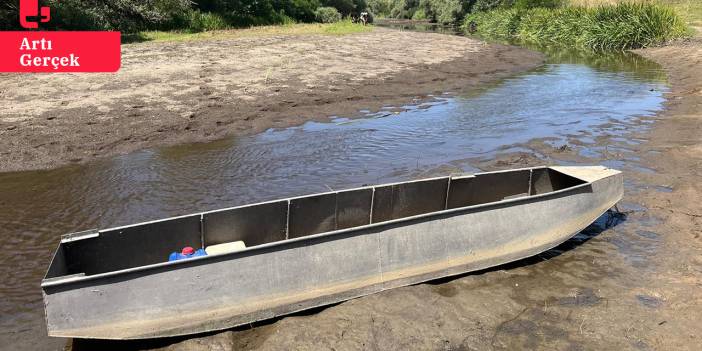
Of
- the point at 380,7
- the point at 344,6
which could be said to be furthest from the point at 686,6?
the point at 380,7

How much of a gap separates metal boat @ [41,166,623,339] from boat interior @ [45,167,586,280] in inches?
0.5

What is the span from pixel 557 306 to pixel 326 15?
53357mm

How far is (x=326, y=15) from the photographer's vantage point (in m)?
56.1

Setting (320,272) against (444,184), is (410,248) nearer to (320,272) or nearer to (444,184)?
(320,272)

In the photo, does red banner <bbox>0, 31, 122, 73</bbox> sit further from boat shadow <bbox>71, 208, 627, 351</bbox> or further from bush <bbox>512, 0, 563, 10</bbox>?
bush <bbox>512, 0, 563, 10</bbox>

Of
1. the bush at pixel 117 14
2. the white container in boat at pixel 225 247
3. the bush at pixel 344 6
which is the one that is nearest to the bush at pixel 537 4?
the bush at pixel 344 6

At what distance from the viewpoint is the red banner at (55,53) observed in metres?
19.1

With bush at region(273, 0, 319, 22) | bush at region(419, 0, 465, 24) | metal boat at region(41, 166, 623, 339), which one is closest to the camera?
metal boat at region(41, 166, 623, 339)

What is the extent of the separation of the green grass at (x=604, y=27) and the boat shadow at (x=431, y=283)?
26452 mm

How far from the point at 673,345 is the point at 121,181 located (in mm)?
9039

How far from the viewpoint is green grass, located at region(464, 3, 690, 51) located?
1192 inches

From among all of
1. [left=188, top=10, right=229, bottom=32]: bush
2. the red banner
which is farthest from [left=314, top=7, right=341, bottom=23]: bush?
the red banner

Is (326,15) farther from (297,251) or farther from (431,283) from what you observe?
(297,251)

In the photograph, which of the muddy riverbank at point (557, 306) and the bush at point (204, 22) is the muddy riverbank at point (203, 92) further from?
the bush at point (204, 22)
